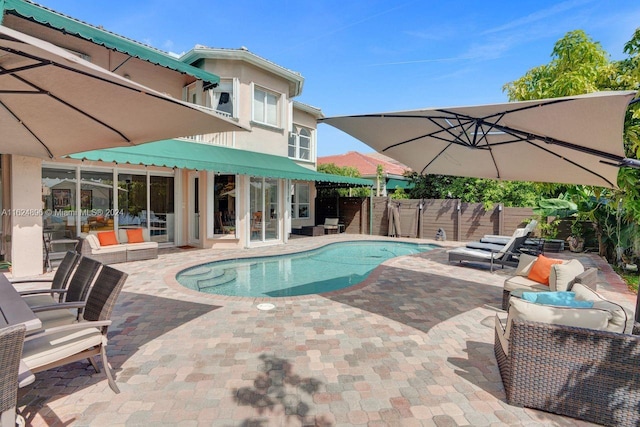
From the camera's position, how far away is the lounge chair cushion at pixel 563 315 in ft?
13.4

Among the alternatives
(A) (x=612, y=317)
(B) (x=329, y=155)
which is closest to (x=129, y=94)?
(A) (x=612, y=317)

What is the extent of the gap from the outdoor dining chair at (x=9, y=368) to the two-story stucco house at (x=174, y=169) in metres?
9.52

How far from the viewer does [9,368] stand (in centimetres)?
269

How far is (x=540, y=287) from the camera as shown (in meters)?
7.44

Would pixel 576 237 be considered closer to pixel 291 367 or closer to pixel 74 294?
pixel 291 367

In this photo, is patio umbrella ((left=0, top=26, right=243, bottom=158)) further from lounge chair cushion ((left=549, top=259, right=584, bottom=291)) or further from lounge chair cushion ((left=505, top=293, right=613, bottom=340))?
lounge chair cushion ((left=549, top=259, right=584, bottom=291))

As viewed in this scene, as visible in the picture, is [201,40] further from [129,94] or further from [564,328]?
[564,328]

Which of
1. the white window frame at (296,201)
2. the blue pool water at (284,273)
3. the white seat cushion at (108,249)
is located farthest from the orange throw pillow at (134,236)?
the white window frame at (296,201)

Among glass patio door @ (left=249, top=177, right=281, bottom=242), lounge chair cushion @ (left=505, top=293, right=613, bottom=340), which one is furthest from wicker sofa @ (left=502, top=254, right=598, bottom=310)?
glass patio door @ (left=249, top=177, right=281, bottom=242)

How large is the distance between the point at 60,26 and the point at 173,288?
9.15m

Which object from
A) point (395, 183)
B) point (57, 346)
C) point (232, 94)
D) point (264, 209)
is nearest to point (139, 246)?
point (264, 209)

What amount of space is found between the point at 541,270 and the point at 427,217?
49.5ft

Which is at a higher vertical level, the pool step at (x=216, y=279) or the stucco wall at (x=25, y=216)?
the stucco wall at (x=25, y=216)

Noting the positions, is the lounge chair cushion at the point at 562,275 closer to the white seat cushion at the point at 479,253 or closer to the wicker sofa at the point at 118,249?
the white seat cushion at the point at 479,253
